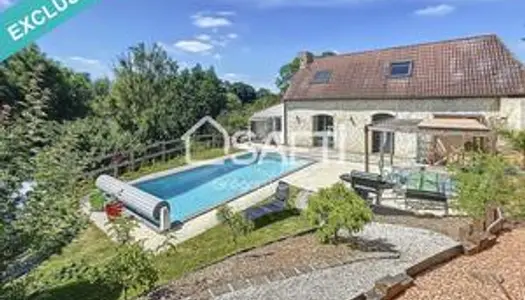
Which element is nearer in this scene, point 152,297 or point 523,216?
point 152,297

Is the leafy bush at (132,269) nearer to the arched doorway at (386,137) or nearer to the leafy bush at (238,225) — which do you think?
the leafy bush at (238,225)

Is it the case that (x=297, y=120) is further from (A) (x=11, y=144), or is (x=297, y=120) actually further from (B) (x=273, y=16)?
(A) (x=11, y=144)

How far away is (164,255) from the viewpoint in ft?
37.2

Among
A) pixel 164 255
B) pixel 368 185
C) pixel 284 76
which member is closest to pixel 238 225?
pixel 164 255

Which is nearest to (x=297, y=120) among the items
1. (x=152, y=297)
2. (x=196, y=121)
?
(x=196, y=121)

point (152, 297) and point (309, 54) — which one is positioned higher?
point (309, 54)

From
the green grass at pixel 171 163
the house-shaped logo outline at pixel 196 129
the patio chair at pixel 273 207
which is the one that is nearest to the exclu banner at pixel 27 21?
the patio chair at pixel 273 207

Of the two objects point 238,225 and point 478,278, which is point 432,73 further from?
point 478,278

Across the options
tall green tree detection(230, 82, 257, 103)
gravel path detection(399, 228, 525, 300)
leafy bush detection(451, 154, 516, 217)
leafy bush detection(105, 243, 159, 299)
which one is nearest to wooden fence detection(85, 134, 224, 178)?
leafy bush detection(105, 243, 159, 299)

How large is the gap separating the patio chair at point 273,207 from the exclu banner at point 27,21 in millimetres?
9550

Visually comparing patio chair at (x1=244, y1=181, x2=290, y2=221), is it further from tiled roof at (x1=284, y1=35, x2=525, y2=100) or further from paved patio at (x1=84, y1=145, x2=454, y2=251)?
tiled roof at (x1=284, y1=35, x2=525, y2=100)

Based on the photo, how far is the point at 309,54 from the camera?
3562 cm

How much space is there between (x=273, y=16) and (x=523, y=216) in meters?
25.4

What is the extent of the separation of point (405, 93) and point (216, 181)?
12014 millimetres
